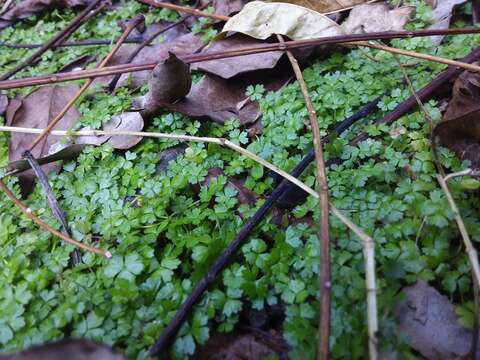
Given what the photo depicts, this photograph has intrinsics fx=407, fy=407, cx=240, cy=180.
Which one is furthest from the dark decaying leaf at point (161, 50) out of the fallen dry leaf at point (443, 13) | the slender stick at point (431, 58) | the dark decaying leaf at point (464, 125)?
the dark decaying leaf at point (464, 125)

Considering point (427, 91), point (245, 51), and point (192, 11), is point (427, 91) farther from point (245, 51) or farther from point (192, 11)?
point (192, 11)

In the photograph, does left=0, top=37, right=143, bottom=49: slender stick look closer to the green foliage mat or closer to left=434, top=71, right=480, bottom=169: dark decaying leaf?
the green foliage mat

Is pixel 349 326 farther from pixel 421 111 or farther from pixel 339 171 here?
pixel 421 111

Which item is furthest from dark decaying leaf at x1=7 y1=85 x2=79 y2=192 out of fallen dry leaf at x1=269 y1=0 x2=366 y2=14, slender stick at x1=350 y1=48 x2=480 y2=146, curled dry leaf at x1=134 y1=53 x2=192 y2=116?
slender stick at x1=350 y1=48 x2=480 y2=146

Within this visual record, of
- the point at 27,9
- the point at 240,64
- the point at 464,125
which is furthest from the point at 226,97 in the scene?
the point at 27,9

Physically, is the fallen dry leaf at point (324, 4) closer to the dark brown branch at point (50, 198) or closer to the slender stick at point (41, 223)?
the dark brown branch at point (50, 198)

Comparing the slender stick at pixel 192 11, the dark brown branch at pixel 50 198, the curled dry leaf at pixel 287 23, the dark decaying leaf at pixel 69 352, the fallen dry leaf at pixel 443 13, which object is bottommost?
the dark brown branch at pixel 50 198

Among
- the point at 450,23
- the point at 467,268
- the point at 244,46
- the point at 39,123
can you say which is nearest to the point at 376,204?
the point at 467,268
